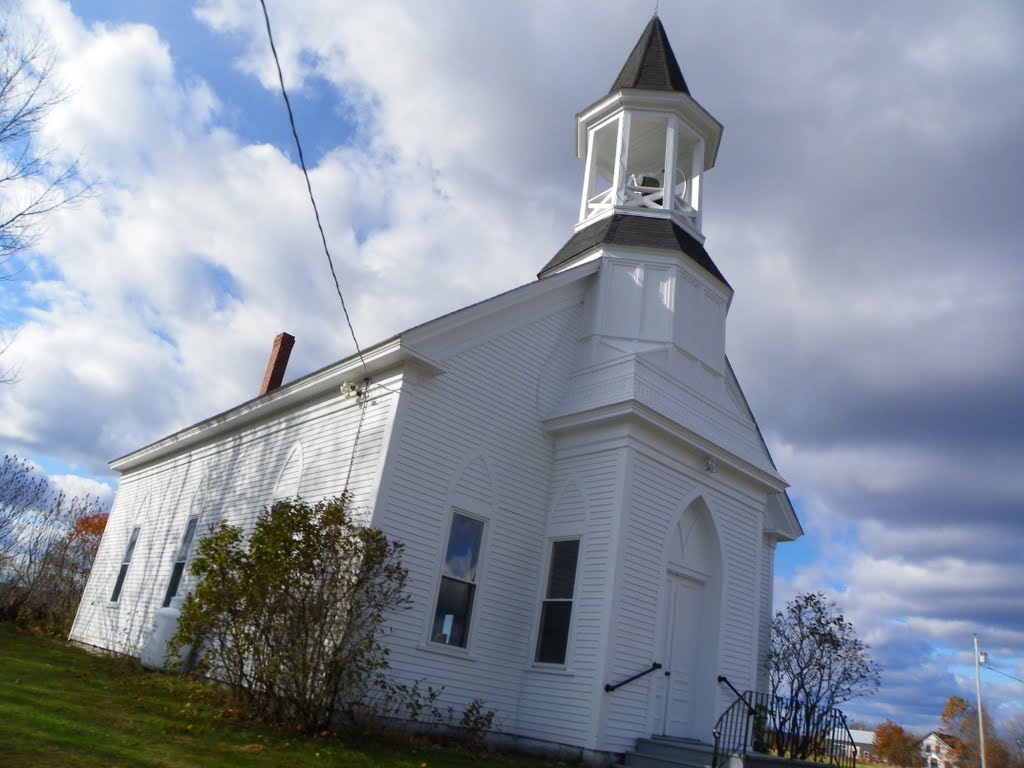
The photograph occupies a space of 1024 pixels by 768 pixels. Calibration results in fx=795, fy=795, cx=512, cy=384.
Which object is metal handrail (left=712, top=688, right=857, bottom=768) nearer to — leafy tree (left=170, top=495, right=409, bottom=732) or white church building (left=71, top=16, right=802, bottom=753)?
white church building (left=71, top=16, right=802, bottom=753)

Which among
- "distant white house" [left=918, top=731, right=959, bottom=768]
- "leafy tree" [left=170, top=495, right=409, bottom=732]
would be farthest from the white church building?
"distant white house" [left=918, top=731, right=959, bottom=768]

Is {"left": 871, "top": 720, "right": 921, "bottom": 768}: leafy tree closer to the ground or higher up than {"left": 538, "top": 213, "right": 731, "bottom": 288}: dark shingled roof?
closer to the ground

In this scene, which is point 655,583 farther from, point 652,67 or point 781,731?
point 652,67

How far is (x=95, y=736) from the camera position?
787 cm

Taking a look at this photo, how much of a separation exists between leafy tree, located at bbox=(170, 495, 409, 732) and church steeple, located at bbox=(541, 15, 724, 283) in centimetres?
879

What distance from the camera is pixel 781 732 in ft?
44.6

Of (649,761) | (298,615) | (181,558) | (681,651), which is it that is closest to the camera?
(298,615)

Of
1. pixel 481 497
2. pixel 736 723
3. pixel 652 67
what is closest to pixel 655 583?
pixel 736 723

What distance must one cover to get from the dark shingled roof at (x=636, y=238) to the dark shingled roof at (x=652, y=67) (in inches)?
129

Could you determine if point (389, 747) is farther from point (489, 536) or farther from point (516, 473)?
point (516, 473)

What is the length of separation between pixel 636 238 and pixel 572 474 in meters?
5.38

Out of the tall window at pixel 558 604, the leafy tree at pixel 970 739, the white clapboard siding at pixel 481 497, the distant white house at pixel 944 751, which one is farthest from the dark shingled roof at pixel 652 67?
the distant white house at pixel 944 751

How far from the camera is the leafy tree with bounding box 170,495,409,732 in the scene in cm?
1001

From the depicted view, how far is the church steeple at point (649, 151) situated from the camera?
1705 centimetres
